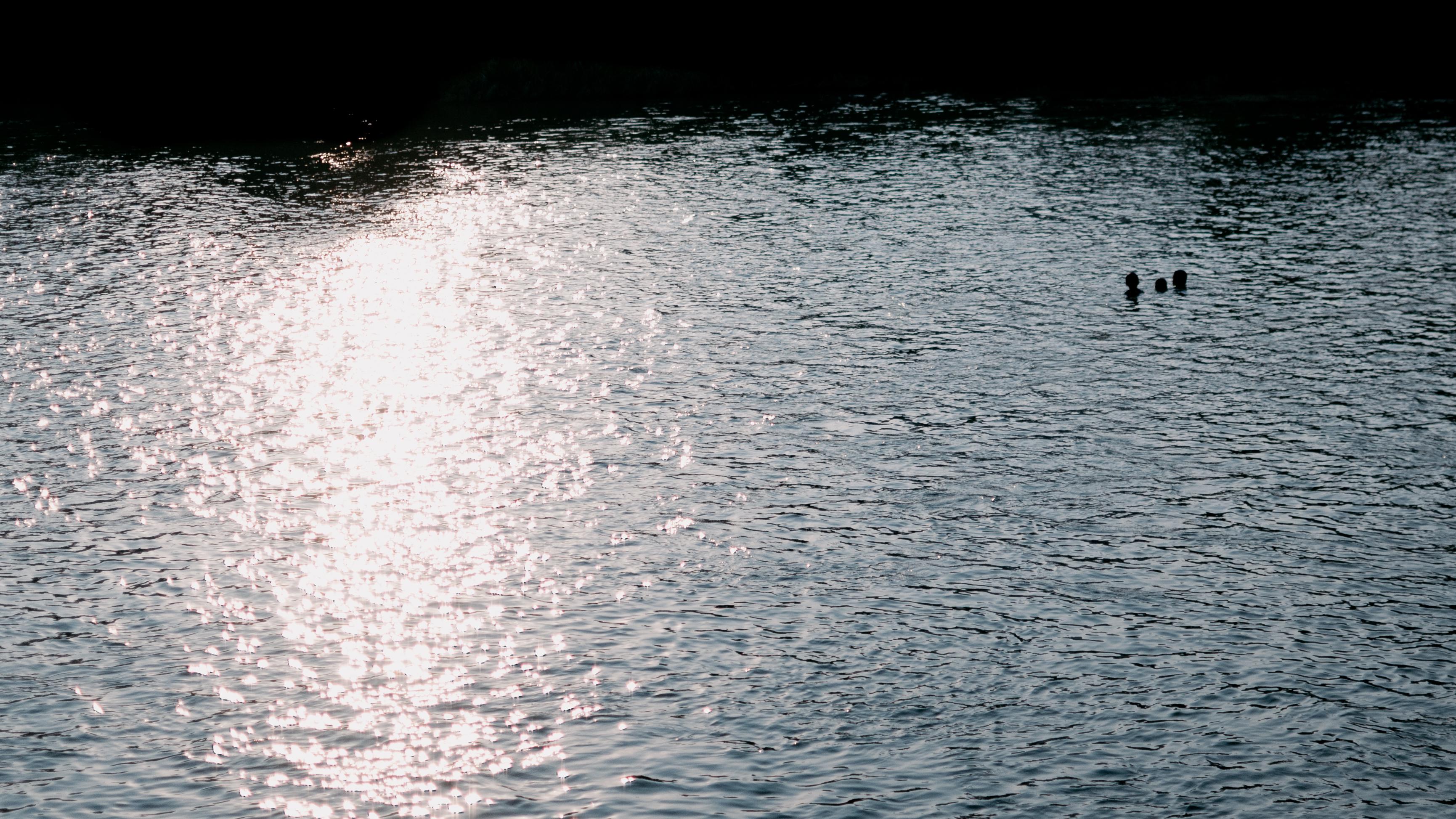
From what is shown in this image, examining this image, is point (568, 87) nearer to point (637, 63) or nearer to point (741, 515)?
point (637, 63)

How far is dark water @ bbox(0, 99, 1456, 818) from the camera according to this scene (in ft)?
106

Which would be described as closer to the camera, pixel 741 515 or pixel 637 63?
pixel 741 515

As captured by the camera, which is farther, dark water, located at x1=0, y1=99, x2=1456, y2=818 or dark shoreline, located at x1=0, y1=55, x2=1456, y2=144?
dark shoreline, located at x1=0, y1=55, x2=1456, y2=144

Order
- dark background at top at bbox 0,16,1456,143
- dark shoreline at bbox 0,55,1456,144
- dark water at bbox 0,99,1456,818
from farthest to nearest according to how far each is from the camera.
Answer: dark background at top at bbox 0,16,1456,143 < dark shoreline at bbox 0,55,1456,144 < dark water at bbox 0,99,1456,818

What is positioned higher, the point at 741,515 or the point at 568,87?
the point at 568,87

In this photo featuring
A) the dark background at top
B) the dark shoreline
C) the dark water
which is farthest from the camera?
the dark background at top

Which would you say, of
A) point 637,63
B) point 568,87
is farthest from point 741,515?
point 637,63

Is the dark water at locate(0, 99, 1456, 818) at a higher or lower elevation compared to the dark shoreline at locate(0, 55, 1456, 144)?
lower

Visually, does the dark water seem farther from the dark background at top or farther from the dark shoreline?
the dark background at top

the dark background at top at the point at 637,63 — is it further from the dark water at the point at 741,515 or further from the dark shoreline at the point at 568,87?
the dark water at the point at 741,515

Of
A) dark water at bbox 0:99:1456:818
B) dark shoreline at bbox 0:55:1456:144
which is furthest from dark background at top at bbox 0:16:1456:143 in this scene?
dark water at bbox 0:99:1456:818

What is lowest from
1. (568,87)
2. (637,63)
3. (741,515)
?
(741,515)

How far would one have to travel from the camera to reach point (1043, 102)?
486 ft

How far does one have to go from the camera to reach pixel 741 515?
46875 millimetres
